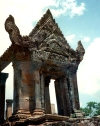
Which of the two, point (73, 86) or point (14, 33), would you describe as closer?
point (14, 33)

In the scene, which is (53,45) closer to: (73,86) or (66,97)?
(73,86)

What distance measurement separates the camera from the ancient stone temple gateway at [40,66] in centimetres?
1025

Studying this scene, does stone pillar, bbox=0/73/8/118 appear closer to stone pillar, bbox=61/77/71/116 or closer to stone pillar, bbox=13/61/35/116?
stone pillar, bbox=13/61/35/116

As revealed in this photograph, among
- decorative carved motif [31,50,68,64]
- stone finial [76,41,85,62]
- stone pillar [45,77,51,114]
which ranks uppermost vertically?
stone finial [76,41,85,62]

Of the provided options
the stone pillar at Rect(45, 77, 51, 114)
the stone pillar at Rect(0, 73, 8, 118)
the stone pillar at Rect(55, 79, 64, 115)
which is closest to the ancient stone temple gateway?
the stone pillar at Rect(55, 79, 64, 115)

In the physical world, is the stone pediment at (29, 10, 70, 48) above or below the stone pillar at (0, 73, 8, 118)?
above

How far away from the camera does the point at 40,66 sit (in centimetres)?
1122

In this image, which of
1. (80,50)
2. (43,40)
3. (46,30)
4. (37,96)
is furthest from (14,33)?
(80,50)

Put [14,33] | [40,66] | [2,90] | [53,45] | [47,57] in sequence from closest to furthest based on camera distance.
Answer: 1. [14,33]
2. [40,66]
3. [47,57]
4. [53,45]
5. [2,90]

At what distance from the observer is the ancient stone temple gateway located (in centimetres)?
1025

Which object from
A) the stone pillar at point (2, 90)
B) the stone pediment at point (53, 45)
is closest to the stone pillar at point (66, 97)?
the stone pediment at point (53, 45)

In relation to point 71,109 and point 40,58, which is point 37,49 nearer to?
point 40,58

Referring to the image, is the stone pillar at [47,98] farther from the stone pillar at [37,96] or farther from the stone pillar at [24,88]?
Answer: the stone pillar at [24,88]

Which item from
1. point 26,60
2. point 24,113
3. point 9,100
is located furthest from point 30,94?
point 9,100
